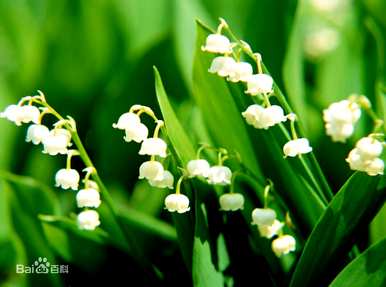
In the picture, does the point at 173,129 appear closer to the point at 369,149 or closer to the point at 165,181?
the point at 165,181

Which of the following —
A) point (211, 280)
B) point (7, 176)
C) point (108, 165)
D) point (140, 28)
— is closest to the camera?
point (211, 280)

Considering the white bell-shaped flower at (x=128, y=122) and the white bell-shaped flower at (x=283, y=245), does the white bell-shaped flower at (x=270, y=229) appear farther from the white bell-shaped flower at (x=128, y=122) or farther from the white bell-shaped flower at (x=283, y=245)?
the white bell-shaped flower at (x=128, y=122)

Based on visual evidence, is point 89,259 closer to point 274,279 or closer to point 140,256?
point 140,256

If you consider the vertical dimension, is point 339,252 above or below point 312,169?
below

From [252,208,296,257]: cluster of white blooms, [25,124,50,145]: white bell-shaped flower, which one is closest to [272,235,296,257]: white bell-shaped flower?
[252,208,296,257]: cluster of white blooms

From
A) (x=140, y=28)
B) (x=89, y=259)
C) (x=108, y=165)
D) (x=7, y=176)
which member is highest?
(x=140, y=28)

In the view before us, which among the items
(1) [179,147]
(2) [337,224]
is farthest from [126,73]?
(2) [337,224]

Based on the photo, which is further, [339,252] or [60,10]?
[60,10]

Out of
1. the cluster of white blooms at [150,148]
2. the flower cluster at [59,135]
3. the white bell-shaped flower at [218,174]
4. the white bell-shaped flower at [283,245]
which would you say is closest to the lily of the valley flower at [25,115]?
the flower cluster at [59,135]

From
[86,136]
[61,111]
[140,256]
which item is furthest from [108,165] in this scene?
[140,256]
